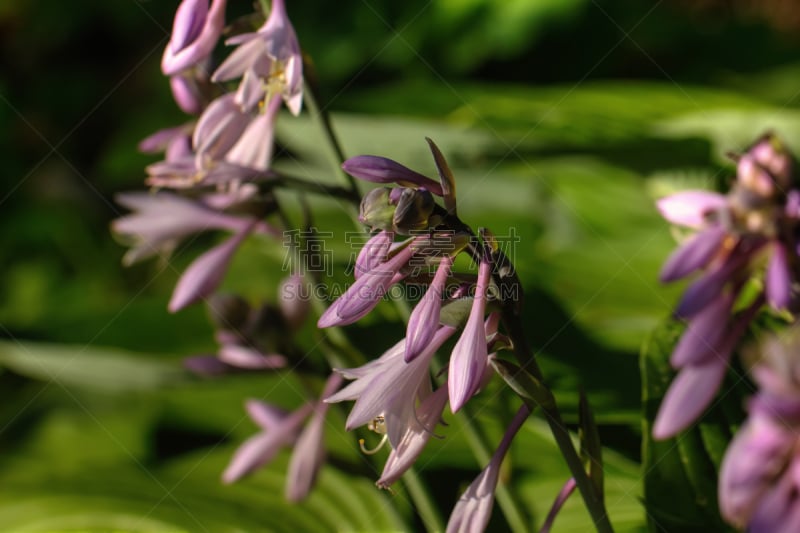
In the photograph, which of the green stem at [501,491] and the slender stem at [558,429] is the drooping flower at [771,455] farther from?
the green stem at [501,491]

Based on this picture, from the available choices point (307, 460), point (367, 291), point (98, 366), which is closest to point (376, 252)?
point (367, 291)

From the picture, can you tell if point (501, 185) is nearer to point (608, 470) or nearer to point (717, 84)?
point (608, 470)

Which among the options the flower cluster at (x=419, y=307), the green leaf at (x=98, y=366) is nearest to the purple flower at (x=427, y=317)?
the flower cluster at (x=419, y=307)

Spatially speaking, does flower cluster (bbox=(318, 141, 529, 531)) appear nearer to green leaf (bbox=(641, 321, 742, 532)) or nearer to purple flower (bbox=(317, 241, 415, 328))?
purple flower (bbox=(317, 241, 415, 328))

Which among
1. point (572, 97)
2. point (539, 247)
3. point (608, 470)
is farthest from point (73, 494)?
point (572, 97)

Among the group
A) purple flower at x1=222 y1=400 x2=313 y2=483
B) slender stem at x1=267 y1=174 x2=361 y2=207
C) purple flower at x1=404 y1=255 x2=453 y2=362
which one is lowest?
purple flower at x1=222 y1=400 x2=313 y2=483

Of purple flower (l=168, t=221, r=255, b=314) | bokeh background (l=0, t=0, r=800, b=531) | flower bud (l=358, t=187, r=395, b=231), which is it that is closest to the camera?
flower bud (l=358, t=187, r=395, b=231)

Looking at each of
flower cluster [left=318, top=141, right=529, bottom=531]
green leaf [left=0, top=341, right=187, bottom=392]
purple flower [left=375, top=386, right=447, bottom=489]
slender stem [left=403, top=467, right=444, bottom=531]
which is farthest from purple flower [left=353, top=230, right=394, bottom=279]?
green leaf [left=0, top=341, right=187, bottom=392]

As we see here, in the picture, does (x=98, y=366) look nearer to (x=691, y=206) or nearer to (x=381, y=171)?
(x=381, y=171)
